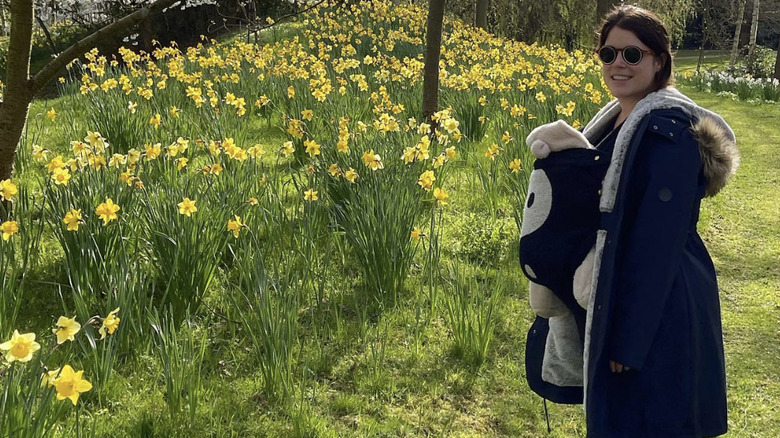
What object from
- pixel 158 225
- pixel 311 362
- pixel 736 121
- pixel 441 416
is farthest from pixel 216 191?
pixel 736 121

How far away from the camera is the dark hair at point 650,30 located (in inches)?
67.5

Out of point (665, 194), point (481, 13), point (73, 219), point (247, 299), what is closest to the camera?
point (665, 194)

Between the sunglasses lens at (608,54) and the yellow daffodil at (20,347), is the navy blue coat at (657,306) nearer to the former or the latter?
the sunglasses lens at (608,54)

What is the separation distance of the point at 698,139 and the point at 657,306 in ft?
1.42

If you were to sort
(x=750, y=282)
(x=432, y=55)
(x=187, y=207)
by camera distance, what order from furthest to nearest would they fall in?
(x=432, y=55) < (x=750, y=282) < (x=187, y=207)

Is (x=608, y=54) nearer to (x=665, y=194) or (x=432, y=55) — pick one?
(x=665, y=194)

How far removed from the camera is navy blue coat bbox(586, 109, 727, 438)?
1540 mm

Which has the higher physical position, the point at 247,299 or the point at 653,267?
the point at 653,267

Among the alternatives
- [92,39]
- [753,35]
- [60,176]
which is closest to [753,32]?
[753,35]

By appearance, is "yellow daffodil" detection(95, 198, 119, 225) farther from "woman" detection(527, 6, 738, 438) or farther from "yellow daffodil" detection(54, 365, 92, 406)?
"woman" detection(527, 6, 738, 438)

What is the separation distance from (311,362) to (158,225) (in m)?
0.93

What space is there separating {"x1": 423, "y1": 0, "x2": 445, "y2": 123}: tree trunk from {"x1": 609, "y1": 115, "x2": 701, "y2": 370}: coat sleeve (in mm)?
4043

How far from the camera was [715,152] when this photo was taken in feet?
5.34

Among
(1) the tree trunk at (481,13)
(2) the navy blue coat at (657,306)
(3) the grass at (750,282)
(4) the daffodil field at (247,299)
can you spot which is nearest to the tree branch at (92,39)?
(4) the daffodil field at (247,299)
